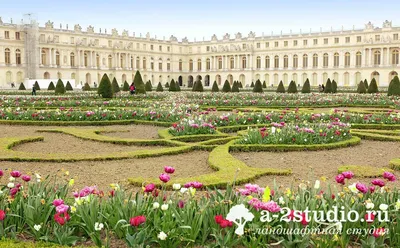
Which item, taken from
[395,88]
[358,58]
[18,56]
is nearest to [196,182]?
[395,88]

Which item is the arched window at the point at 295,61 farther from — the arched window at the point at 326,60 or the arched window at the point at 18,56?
the arched window at the point at 18,56

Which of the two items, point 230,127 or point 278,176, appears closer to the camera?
point 278,176

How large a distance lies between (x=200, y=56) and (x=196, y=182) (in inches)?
2919

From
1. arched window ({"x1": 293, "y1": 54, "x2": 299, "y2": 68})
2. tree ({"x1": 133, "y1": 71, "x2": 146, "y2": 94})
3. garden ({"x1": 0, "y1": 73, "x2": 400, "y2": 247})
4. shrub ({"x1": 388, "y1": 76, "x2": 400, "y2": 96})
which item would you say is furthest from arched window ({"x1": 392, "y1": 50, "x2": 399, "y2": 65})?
garden ({"x1": 0, "y1": 73, "x2": 400, "y2": 247})

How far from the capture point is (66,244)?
3934mm

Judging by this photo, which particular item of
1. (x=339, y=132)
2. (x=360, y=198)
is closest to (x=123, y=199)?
(x=360, y=198)

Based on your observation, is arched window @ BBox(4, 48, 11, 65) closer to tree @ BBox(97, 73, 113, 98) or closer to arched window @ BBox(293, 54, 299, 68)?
tree @ BBox(97, 73, 113, 98)

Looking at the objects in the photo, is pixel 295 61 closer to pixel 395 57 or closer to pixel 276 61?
pixel 276 61

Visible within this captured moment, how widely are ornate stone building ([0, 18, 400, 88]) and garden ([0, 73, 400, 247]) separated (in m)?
48.4

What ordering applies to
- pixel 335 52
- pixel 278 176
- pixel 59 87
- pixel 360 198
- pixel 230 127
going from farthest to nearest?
1. pixel 335 52
2. pixel 59 87
3. pixel 230 127
4. pixel 278 176
5. pixel 360 198

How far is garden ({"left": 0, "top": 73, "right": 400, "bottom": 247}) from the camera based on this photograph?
3.85 m

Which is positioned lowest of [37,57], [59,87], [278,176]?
[278,176]

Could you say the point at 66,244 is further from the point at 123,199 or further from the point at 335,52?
the point at 335,52

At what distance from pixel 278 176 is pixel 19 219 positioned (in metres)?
4.03
